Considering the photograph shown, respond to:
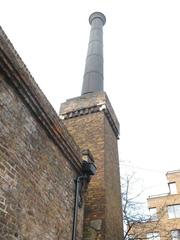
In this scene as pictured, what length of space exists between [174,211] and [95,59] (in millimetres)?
20449

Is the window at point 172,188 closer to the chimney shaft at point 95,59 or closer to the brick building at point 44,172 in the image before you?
the chimney shaft at point 95,59

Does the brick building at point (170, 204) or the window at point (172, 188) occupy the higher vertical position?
the window at point (172, 188)

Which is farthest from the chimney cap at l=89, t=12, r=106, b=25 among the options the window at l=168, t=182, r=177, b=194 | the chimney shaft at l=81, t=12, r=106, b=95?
the window at l=168, t=182, r=177, b=194

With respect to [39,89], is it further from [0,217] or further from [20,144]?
[0,217]

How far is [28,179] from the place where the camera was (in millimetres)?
5484

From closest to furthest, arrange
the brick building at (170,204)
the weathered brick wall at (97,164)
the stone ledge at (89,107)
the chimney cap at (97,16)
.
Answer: the weathered brick wall at (97,164)
the stone ledge at (89,107)
the chimney cap at (97,16)
the brick building at (170,204)

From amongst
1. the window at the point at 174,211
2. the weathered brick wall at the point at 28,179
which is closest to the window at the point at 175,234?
the window at the point at 174,211

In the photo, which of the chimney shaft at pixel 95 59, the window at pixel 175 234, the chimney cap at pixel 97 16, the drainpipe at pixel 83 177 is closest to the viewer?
the drainpipe at pixel 83 177

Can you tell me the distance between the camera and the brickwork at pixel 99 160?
27.0 ft

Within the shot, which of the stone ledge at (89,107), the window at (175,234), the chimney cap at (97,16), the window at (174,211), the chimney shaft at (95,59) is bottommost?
the stone ledge at (89,107)

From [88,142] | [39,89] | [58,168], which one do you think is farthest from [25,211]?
[88,142]

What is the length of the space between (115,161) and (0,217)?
6.38 metres

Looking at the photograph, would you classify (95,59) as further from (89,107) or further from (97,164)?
(97,164)

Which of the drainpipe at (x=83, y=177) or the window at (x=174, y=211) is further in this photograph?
the window at (x=174, y=211)
